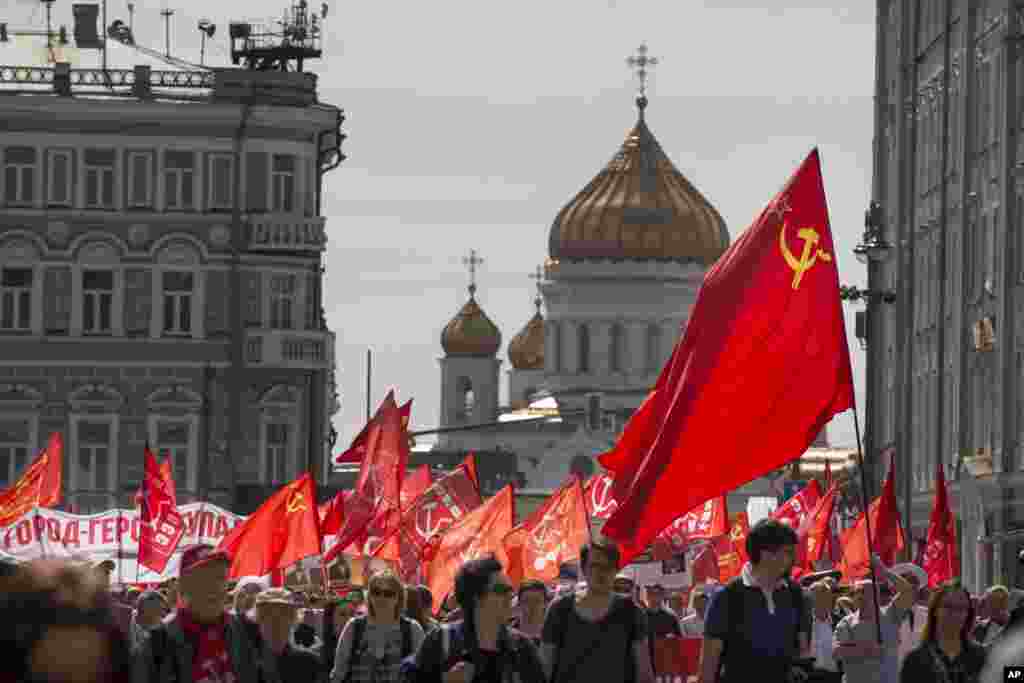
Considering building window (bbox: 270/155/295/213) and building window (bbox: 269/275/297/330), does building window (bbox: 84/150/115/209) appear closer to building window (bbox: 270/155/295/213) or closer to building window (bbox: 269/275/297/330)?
building window (bbox: 270/155/295/213)

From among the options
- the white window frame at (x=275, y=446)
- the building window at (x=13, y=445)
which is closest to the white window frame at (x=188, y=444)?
the white window frame at (x=275, y=446)

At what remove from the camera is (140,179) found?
69.6m

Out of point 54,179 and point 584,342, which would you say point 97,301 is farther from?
point 584,342

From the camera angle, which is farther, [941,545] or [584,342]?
[584,342]

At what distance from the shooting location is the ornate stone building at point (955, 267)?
45.2m

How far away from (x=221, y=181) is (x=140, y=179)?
164 cm

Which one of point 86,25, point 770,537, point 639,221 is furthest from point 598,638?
point 639,221

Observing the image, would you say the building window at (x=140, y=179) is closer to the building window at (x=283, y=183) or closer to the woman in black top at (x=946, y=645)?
the building window at (x=283, y=183)

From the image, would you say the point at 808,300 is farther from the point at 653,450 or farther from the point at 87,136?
the point at 87,136

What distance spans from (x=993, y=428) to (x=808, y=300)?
33798 millimetres

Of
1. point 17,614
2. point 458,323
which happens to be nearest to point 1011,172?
point 17,614

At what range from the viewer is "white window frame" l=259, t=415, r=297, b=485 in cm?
6912

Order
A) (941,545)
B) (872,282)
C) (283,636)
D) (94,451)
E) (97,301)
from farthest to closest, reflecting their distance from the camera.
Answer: (97,301), (94,451), (872,282), (941,545), (283,636)

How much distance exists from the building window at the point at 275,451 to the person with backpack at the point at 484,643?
59.0m
